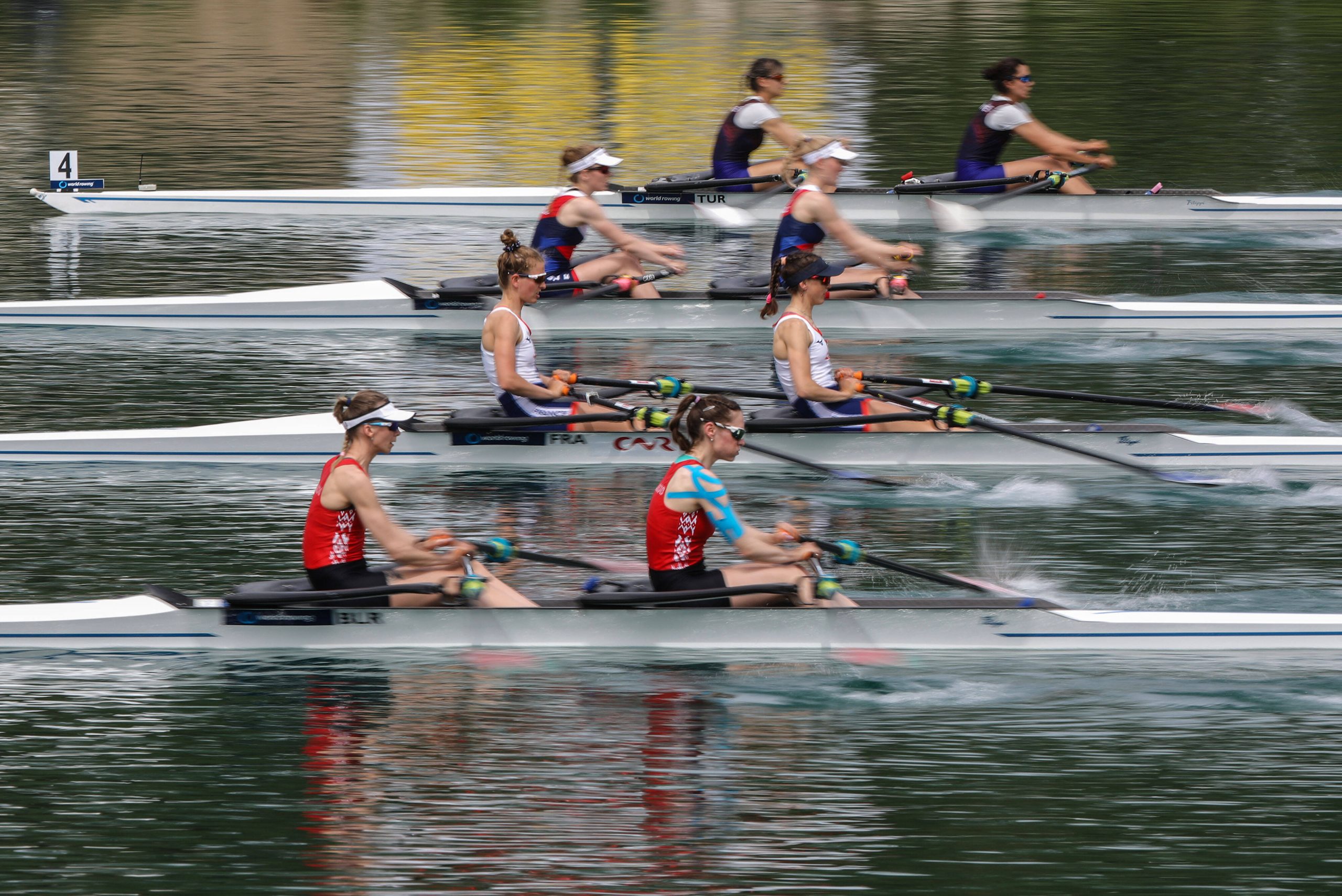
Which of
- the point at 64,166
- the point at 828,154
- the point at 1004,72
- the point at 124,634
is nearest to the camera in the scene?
the point at 124,634

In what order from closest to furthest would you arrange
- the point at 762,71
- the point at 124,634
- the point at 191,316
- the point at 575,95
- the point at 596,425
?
the point at 124,634
the point at 596,425
the point at 191,316
the point at 762,71
the point at 575,95

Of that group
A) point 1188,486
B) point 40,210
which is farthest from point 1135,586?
point 40,210

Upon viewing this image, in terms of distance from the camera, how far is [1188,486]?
11.5m

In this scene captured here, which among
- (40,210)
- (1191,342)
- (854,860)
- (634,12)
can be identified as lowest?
(854,860)

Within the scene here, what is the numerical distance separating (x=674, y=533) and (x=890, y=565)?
1.09 m

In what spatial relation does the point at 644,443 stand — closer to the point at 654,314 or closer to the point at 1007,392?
the point at 1007,392

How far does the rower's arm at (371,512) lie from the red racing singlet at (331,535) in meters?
0.05

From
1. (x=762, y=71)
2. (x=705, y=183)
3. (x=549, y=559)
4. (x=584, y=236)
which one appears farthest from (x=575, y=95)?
(x=549, y=559)

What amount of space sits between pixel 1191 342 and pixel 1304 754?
24.7ft

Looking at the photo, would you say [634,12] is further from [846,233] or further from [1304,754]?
[1304,754]

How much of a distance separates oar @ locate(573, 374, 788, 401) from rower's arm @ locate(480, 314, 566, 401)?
189 millimetres

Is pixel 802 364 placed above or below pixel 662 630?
above

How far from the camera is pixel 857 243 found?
14.0 m

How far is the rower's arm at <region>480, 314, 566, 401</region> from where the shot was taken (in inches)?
448
